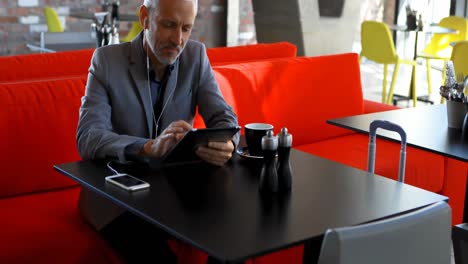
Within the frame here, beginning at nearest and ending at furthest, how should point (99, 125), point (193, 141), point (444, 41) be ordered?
1. point (193, 141)
2. point (99, 125)
3. point (444, 41)

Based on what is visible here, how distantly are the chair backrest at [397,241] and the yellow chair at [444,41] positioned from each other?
5.53m

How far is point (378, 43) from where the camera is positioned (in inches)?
256

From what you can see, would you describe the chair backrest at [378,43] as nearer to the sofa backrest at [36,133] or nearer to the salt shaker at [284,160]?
the sofa backrest at [36,133]

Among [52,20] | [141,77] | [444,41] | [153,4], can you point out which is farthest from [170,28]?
[444,41]

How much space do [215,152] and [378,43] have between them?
4.67 m

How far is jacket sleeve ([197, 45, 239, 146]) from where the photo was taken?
8.27 feet

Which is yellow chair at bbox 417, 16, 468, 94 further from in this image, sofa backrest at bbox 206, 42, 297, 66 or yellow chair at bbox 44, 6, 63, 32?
Result: yellow chair at bbox 44, 6, 63, 32

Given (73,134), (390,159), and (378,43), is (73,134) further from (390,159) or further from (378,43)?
(378,43)

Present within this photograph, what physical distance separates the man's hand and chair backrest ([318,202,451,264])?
78 cm

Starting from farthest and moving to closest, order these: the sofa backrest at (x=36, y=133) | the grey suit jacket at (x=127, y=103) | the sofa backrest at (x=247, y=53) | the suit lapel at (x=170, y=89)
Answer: the sofa backrest at (x=247, y=53) < the sofa backrest at (x=36, y=133) < the suit lapel at (x=170, y=89) < the grey suit jacket at (x=127, y=103)

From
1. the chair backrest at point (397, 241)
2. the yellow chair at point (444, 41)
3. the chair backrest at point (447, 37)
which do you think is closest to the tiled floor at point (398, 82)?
the yellow chair at point (444, 41)

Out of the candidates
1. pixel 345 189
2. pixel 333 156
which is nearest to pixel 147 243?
pixel 345 189

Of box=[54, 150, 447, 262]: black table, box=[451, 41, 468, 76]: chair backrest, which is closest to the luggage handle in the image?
box=[54, 150, 447, 262]: black table

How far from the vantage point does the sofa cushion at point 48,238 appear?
89.9 inches
